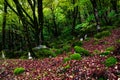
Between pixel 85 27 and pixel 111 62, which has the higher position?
pixel 85 27

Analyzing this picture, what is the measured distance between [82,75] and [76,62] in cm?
174

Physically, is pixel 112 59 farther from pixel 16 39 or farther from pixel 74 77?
pixel 16 39

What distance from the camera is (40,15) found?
2467 centimetres

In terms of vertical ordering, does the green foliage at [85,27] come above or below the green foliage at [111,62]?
above

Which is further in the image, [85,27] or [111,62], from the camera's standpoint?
[85,27]

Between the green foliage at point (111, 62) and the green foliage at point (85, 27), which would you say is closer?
the green foliage at point (111, 62)

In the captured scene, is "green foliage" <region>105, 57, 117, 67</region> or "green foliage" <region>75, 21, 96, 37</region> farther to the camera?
"green foliage" <region>75, 21, 96, 37</region>

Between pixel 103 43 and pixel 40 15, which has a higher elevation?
pixel 40 15

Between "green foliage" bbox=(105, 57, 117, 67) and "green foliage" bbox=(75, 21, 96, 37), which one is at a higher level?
"green foliage" bbox=(75, 21, 96, 37)

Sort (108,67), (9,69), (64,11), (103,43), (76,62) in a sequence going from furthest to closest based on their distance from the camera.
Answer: (64,11) → (103,43) → (9,69) → (76,62) → (108,67)

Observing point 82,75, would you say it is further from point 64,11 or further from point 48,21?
point 48,21

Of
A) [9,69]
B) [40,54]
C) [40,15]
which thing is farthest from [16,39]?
[9,69]

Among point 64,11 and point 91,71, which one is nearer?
point 91,71

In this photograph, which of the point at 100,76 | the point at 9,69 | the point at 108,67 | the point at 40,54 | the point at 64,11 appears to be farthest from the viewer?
the point at 64,11
